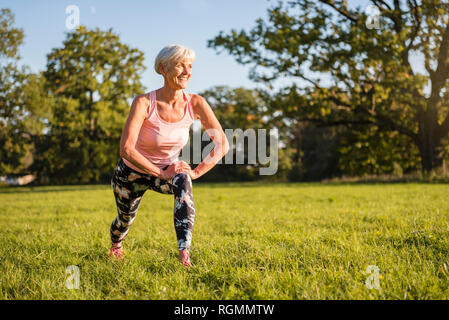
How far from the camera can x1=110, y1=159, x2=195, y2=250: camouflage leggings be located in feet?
9.58

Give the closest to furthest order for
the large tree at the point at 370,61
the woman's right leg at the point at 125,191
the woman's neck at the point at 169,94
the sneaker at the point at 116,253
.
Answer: the woman's neck at the point at 169,94
the woman's right leg at the point at 125,191
the sneaker at the point at 116,253
the large tree at the point at 370,61

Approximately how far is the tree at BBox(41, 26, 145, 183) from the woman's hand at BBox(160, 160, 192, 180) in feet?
101

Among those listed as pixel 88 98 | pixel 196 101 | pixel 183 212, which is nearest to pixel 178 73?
pixel 196 101

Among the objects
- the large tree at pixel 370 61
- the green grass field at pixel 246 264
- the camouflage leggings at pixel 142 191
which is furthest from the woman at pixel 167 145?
the large tree at pixel 370 61

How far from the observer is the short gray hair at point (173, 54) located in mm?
2869

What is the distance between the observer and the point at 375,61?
1590 cm

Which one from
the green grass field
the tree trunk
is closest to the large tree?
the tree trunk

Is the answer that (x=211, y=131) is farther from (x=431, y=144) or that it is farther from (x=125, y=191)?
(x=431, y=144)

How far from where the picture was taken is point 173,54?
2865mm

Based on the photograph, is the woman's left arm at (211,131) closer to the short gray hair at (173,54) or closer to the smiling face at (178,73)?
the smiling face at (178,73)

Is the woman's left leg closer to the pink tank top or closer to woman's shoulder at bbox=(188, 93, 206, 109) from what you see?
the pink tank top

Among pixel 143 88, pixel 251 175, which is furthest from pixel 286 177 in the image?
pixel 143 88

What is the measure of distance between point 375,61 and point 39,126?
29.7 meters
